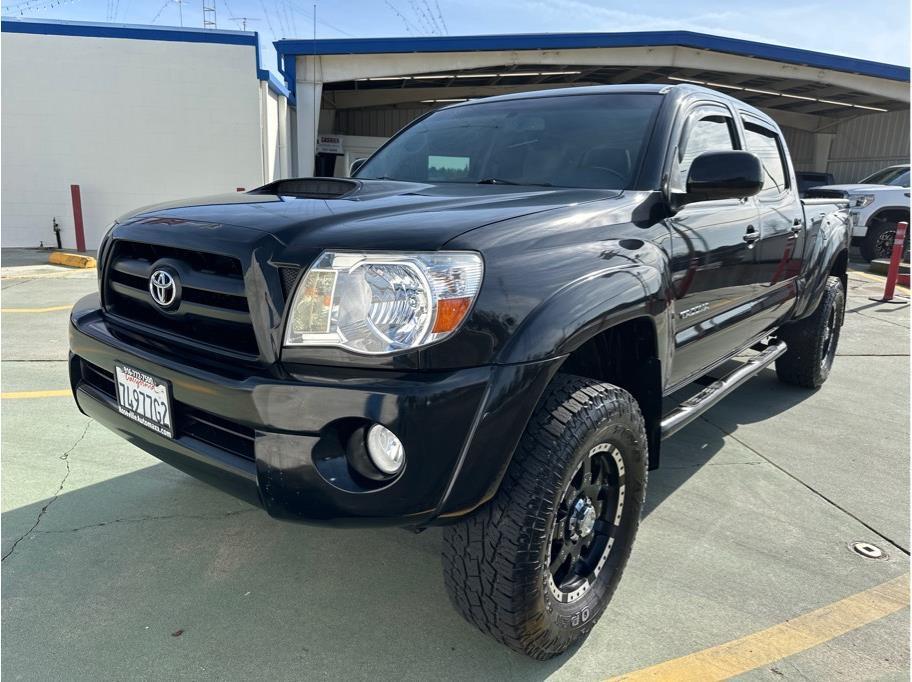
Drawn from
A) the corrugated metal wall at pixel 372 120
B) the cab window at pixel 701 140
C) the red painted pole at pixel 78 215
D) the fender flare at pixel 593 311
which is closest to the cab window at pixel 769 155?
the cab window at pixel 701 140

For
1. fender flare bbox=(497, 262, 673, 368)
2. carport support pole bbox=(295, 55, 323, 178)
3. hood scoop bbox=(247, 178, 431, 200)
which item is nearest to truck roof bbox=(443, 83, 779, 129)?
hood scoop bbox=(247, 178, 431, 200)

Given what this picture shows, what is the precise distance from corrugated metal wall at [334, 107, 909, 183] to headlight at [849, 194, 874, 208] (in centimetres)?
1218

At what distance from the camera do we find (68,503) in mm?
2766

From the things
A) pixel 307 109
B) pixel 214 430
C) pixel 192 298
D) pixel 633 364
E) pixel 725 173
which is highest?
pixel 307 109

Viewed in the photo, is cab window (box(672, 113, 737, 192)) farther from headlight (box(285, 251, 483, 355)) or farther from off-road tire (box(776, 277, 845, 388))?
off-road tire (box(776, 277, 845, 388))

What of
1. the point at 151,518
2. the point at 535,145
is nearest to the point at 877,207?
the point at 535,145

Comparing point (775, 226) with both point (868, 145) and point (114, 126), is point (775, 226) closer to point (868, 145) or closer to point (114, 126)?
point (114, 126)

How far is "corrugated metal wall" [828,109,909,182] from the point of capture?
21609 mm

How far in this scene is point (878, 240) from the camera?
12.2 meters

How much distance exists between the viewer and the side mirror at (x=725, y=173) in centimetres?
232

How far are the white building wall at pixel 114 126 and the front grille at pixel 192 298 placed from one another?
10681 mm

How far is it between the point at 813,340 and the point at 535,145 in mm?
2913

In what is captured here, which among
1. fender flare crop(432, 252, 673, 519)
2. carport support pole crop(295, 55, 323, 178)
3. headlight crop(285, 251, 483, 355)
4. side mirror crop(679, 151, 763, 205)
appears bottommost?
fender flare crop(432, 252, 673, 519)

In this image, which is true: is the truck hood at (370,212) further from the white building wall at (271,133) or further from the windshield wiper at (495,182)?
the white building wall at (271,133)
